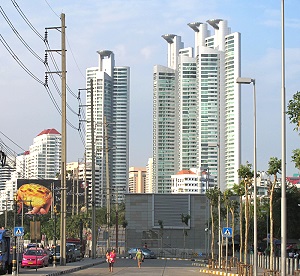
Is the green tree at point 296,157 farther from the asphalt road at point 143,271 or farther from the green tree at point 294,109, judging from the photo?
the asphalt road at point 143,271

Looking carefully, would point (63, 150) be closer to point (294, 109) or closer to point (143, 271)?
point (143, 271)

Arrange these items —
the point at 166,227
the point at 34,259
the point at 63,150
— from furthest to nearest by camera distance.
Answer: the point at 166,227 < the point at 34,259 < the point at 63,150

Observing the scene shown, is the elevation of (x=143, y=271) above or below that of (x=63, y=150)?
below

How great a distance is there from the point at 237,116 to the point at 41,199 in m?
53.8

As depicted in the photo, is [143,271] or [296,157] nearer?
[296,157]

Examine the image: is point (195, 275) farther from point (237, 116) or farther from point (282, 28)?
point (237, 116)

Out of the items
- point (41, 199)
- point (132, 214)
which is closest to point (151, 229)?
point (132, 214)

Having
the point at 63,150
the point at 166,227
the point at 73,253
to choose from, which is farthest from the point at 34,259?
the point at 166,227

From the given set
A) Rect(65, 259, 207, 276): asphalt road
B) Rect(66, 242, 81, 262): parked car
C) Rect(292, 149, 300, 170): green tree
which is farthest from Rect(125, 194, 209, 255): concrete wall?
Rect(292, 149, 300, 170): green tree

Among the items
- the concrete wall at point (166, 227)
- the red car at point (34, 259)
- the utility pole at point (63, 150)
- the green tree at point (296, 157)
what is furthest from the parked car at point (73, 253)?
the green tree at point (296, 157)

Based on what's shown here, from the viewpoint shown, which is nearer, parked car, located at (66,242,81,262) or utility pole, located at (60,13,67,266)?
utility pole, located at (60,13,67,266)

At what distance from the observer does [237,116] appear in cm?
19675

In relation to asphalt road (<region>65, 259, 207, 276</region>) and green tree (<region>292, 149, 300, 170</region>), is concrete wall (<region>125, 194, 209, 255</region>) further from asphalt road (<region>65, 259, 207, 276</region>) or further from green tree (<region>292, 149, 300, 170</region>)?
green tree (<region>292, 149, 300, 170</region>)

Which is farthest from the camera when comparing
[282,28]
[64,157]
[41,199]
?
[41,199]
